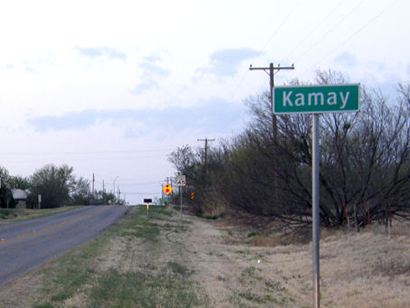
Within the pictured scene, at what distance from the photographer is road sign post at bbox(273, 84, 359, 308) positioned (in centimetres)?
887

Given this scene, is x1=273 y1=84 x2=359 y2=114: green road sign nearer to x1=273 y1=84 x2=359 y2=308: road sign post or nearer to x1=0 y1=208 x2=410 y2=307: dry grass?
x1=273 y1=84 x2=359 y2=308: road sign post

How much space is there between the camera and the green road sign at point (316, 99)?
29.3ft

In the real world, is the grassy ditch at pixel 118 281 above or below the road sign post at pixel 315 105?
below

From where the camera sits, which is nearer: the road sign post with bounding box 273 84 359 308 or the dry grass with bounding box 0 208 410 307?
the road sign post with bounding box 273 84 359 308

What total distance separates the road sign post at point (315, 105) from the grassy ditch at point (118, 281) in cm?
441

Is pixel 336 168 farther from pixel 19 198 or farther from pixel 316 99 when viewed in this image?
pixel 19 198

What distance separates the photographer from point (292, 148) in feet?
102

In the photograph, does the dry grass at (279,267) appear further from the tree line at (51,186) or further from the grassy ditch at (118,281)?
the tree line at (51,186)

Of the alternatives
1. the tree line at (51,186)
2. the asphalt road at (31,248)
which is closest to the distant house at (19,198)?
the tree line at (51,186)

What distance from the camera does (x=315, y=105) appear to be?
898 cm

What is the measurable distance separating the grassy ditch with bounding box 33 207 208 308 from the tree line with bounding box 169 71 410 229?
760cm

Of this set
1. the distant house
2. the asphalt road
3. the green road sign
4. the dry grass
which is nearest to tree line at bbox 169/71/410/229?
the dry grass

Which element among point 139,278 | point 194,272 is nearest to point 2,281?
point 139,278

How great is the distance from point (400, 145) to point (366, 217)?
3209 mm
